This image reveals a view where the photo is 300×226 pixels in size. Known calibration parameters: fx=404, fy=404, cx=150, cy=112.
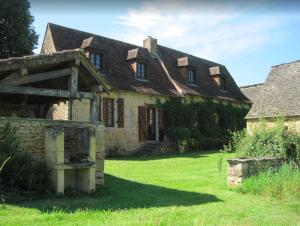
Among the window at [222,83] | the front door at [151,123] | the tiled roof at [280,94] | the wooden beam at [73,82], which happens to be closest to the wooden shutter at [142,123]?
the front door at [151,123]

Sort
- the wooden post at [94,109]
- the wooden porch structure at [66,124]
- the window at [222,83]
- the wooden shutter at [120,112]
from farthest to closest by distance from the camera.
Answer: the window at [222,83] → the wooden shutter at [120,112] → the wooden post at [94,109] → the wooden porch structure at [66,124]

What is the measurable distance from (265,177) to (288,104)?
1290 cm

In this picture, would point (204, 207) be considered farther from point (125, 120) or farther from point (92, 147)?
point (125, 120)

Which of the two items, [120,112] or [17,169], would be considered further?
[120,112]

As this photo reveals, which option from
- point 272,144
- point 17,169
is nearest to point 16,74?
point 17,169

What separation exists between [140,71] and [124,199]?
1578cm

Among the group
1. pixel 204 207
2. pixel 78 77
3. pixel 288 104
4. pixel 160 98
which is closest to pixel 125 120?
pixel 160 98

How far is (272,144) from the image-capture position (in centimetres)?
1238

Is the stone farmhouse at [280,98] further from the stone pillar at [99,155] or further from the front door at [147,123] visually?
the stone pillar at [99,155]

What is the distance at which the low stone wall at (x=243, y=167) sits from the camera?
1086 centimetres

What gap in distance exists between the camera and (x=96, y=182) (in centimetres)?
1070

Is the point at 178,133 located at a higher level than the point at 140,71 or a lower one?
lower

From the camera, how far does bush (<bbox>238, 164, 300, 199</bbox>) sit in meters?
9.98

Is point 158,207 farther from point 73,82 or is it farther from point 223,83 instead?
point 223,83
